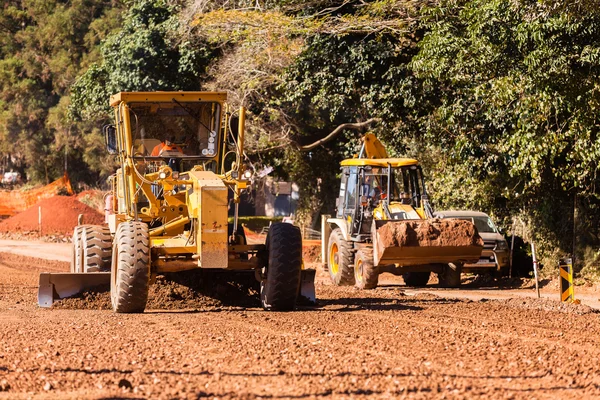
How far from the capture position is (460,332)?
36.9 feet

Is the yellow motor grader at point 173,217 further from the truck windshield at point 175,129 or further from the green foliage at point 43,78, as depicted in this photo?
the green foliage at point 43,78

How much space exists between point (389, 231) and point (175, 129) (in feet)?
17.4

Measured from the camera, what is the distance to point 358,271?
65.8 feet

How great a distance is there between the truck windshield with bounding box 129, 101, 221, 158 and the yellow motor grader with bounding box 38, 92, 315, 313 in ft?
0.05

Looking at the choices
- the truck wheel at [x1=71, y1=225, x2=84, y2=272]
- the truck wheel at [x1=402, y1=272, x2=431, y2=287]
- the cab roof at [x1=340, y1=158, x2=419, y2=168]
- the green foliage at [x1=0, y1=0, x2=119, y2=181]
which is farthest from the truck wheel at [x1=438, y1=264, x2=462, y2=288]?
the green foliage at [x1=0, y1=0, x2=119, y2=181]

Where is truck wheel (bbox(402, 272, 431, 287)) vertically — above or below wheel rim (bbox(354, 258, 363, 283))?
below

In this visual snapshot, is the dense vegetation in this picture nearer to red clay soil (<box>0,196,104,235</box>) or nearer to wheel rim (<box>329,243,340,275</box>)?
wheel rim (<box>329,243,340,275</box>)

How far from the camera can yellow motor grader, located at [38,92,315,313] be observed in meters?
12.6

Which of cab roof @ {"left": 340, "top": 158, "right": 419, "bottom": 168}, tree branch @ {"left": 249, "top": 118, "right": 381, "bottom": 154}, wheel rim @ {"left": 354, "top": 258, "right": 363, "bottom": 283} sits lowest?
wheel rim @ {"left": 354, "top": 258, "right": 363, "bottom": 283}

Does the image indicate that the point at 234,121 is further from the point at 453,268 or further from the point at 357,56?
the point at 357,56

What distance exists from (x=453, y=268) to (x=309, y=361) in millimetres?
11985

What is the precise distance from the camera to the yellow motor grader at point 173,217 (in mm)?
12609

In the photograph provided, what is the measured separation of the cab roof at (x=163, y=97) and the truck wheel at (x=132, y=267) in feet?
6.49

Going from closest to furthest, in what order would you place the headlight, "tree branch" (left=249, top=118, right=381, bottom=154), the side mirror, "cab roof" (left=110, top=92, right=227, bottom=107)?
"cab roof" (left=110, top=92, right=227, bottom=107), the side mirror, the headlight, "tree branch" (left=249, top=118, right=381, bottom=154)
